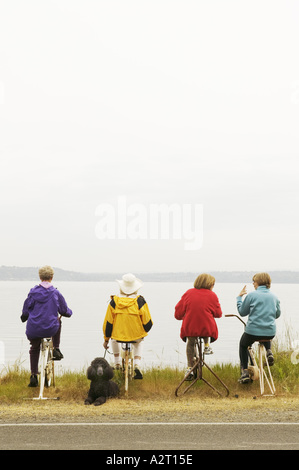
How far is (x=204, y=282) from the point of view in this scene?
9969 mm

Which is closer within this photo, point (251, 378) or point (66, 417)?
point (66, 417)

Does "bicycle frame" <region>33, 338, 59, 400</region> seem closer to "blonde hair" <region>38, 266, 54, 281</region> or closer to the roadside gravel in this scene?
the roadside gravel

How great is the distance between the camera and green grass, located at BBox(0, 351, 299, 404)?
980 cm

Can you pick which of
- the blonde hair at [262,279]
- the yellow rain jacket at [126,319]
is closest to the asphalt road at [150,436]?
the yellow rain jacket at [126,319]

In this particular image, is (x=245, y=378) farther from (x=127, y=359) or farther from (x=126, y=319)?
(x=126, y=319)

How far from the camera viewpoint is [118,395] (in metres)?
9.65

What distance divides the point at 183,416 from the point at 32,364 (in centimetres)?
300

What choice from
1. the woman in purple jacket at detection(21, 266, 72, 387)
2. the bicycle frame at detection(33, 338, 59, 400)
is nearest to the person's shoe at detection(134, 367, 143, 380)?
the bicycle frame at detection(33, 338, 59, 400)

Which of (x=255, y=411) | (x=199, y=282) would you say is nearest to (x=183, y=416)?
(x=255, y=411)

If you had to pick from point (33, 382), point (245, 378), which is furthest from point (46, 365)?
point (245, 378)

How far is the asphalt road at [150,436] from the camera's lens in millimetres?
6500

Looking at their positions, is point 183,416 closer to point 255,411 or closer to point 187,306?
point 255,411

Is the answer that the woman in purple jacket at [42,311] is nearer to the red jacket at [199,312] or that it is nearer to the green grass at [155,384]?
the green grass at [155,384]
